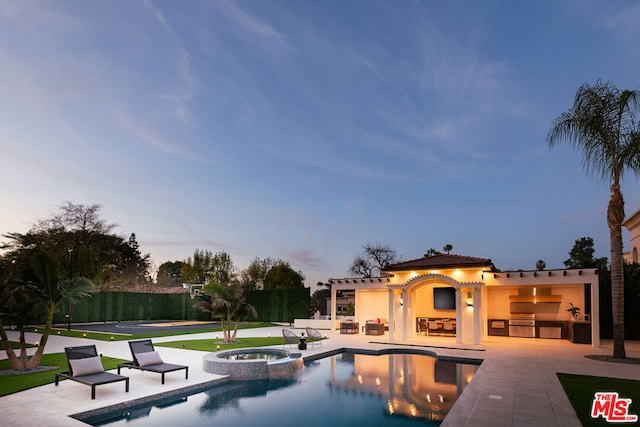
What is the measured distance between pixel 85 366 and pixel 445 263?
15.8 metres

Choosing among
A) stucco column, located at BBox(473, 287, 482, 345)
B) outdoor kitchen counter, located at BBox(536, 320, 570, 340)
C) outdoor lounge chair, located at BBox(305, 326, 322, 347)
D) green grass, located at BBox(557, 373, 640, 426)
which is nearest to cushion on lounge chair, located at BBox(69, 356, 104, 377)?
outdoor lounge chair, located at BBox(305, 326, 322, 347)

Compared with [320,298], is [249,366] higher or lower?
higher

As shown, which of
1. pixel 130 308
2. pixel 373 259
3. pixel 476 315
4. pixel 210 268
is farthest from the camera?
pixel 210 268

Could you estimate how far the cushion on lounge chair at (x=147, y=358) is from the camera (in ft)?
32.9

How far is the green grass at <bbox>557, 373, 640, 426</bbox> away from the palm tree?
15.0 ft

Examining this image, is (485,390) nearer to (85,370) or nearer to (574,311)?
(85,370)

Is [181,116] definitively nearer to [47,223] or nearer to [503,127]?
[503,127]

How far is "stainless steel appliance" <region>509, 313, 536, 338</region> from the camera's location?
20.8m

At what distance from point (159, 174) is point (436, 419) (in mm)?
19992

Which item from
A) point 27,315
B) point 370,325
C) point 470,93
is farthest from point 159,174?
point 470,93

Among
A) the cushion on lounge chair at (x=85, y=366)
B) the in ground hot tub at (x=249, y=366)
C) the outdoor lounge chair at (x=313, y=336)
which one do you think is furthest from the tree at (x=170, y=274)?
the cushion on lounge chair at (x=85, y=366)

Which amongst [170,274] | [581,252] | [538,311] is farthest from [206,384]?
[170,274]

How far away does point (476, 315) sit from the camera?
18344mm

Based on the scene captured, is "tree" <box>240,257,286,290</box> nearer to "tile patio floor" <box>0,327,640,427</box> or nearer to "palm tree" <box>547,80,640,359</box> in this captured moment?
"tile patio floor" <box>0,327,640,427</box>
